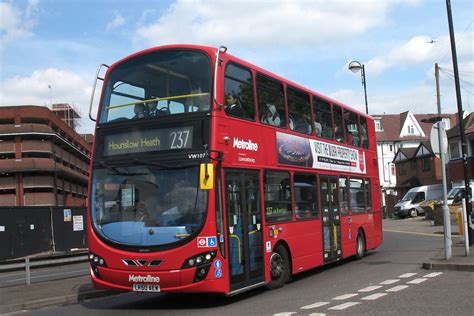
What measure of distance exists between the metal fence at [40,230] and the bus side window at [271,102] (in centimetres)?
1708

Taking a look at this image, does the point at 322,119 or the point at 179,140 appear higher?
the point at 322,119

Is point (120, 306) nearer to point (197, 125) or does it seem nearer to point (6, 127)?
point (197, 125)

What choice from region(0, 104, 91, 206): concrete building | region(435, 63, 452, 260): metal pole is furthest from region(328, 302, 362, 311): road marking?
region(0, 104, 91, 206): concrete building

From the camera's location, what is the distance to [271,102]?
11.1 meters

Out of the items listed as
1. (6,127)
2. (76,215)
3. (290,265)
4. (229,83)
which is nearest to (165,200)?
(229,83)

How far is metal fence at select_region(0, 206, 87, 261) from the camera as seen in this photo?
23844mm

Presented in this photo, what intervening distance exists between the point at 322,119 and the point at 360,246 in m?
4.44

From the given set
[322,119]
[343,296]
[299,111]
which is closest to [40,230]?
[322,119]

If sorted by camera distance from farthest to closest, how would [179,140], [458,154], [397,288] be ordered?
1. [458,154]
2. [397,288]
3. [179,140]

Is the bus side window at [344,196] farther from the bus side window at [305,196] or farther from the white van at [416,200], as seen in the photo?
the white van at [416,200]

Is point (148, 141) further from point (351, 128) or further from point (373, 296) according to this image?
point (351, 128)

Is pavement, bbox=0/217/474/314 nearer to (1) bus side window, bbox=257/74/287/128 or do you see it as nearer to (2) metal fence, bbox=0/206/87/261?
(1) bus side window, bbox=257/74/287/128

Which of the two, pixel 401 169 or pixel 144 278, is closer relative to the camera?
pixel 144 278

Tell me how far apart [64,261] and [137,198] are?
6117mm
